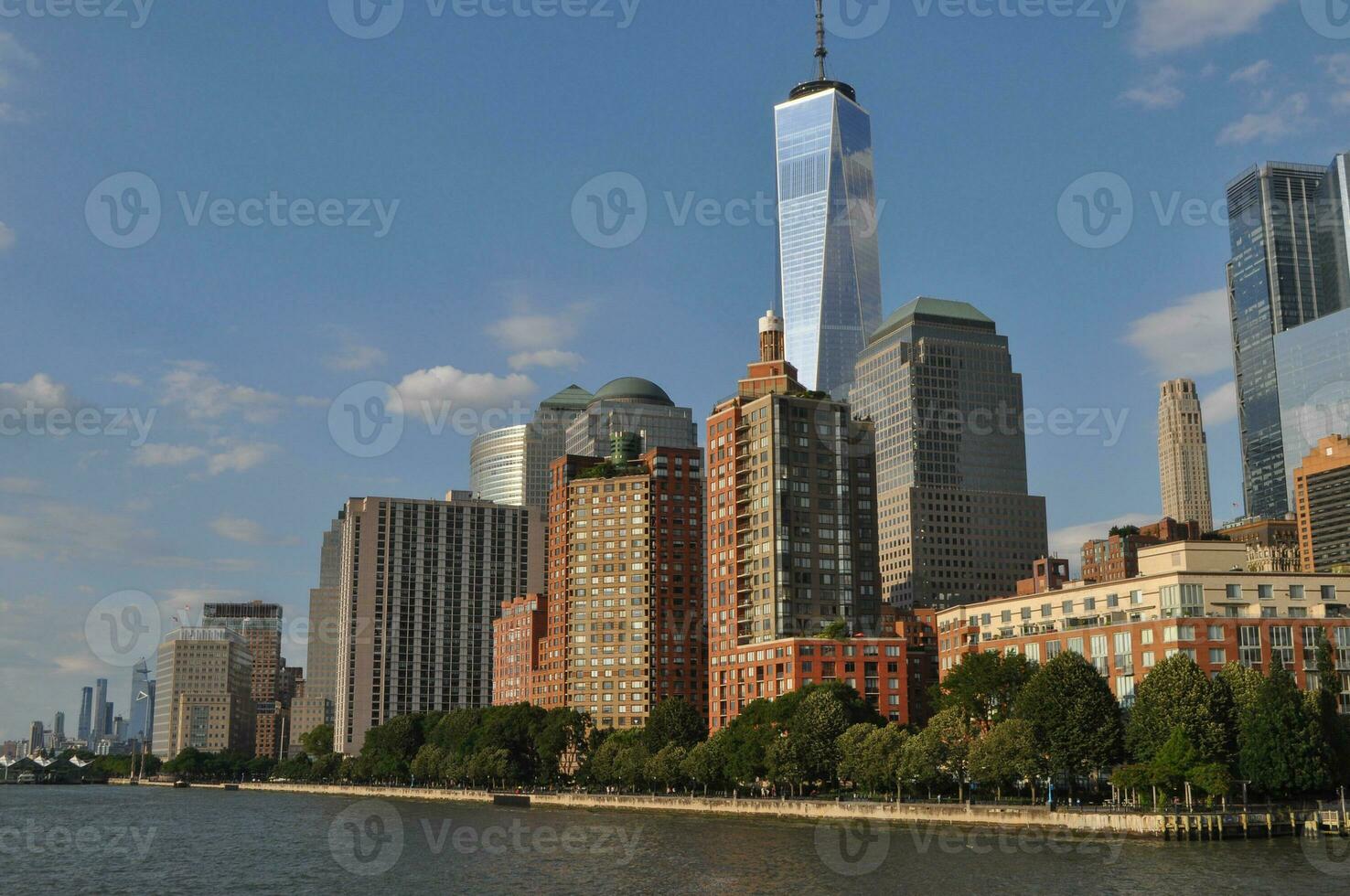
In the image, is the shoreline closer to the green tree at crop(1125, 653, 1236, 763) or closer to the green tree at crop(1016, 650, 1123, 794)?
the green tree at crop(1125, 653, 1236, 763)

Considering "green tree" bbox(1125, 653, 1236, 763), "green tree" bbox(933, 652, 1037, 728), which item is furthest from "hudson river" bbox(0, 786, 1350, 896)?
"green tree" bbox(933, 652, 1037, 728)

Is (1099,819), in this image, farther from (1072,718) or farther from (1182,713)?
(1072,718)

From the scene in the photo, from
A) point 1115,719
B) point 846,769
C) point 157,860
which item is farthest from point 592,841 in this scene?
point 1115,719

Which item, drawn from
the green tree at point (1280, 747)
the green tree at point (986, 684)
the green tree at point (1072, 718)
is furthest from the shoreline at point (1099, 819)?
the green tree at point (986, 684)

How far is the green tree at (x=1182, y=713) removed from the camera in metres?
138

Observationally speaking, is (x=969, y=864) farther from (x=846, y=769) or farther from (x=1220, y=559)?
(x=1220, y=559)

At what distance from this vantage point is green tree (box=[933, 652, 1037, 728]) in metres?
167

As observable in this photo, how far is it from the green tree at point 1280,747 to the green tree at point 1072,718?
1463 centimetres

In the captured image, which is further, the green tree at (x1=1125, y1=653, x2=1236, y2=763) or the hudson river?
the green tree at (x1=1125, y1=653, x2=1236, y2=763)

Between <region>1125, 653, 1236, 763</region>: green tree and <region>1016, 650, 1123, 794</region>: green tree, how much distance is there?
3.36m

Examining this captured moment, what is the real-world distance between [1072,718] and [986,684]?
67.9 ft

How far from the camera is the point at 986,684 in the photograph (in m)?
168

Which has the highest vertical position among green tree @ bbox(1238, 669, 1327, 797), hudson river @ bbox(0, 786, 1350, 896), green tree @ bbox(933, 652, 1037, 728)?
green tree @ bbox(933, 652, 1037, 728)

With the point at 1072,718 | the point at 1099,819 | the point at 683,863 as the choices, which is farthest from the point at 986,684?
the point at 683,863
